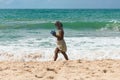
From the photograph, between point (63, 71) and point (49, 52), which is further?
point (49, 52)

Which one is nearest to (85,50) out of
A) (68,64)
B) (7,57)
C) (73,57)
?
(73,57)

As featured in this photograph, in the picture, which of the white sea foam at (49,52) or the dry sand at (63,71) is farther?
the white sea foam at (49,52)

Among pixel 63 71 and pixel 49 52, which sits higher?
pixel 49 52

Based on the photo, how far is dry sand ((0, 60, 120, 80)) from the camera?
23.6ft

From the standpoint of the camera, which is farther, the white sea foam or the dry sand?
the white sea foam

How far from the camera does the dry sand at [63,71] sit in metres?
7.20

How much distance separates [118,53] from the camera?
470 inches

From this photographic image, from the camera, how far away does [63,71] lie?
305 inches

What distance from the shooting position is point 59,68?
807 cm

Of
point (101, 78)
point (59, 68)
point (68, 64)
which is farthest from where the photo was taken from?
point (68, 64)

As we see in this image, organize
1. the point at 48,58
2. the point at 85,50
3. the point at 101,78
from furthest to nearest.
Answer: the point at 85,50, the point at 48,58, the point at 101,78

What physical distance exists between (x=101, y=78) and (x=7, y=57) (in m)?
5.14

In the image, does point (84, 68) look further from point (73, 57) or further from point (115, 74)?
point (73, 57)

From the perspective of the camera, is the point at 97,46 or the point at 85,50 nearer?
the point at 85,50
